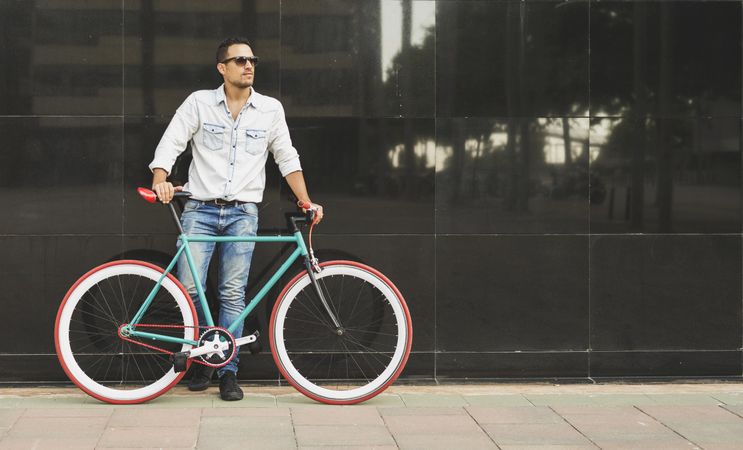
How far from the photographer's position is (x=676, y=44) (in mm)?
6605

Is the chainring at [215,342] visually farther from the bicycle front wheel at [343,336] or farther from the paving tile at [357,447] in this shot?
the paving tile at [357,447]

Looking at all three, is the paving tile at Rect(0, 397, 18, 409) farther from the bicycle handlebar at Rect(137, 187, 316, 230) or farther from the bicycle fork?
the bicycle fork

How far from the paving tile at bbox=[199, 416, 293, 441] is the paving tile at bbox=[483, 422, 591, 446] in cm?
110

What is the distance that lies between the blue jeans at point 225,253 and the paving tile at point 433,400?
3.56ft

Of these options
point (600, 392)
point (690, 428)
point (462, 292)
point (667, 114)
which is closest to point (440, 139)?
point (462, 292)

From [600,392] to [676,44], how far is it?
7.61 ft

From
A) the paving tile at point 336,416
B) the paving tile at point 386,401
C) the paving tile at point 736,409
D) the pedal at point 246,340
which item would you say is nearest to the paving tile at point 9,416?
the pedal at point 246,340

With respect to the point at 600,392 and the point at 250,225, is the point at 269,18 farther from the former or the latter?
the point at 600,392

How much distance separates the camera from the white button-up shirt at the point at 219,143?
611 centimetres

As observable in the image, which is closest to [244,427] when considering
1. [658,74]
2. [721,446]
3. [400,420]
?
[400,420]

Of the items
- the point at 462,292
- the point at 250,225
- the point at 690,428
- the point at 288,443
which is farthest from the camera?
the point at 462,292

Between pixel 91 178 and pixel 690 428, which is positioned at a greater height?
pixel 91 178

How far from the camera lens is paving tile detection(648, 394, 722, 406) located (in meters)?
6.05

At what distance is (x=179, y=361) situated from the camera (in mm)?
5848
